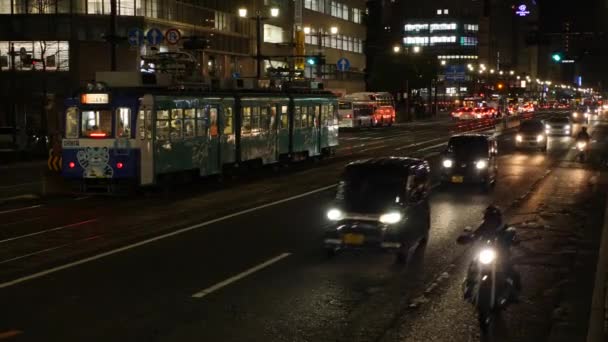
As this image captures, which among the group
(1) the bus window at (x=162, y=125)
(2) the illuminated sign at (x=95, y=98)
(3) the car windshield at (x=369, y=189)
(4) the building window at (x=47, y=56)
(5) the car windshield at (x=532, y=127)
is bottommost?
(3) the car windshield at (x=369, y=189)

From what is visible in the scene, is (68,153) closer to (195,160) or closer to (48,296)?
(195,160)

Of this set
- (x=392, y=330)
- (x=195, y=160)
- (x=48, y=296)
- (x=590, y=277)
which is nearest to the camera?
(x=392, y=330)

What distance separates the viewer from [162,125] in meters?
23.9

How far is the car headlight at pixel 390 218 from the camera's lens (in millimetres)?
13828

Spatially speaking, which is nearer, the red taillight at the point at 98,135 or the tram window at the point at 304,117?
the red taillight at the point at 98,135

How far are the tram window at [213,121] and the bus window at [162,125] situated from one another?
112 inches

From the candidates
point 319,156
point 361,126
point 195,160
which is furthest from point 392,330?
point 361,126

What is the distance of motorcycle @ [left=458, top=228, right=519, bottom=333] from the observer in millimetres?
10227

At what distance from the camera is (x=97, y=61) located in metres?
57.3

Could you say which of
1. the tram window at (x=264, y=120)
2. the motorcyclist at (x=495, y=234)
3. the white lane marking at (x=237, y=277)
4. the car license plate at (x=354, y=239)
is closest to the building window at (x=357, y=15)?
the tram window at (x=264, y=120)

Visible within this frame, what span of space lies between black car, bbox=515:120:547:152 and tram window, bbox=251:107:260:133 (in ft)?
64.1

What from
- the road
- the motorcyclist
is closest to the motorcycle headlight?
the motorcyclist

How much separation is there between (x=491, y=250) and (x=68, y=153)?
16.2 metres

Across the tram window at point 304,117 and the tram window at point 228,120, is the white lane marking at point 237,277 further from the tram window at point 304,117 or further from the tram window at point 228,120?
the tram window at point 304,117
